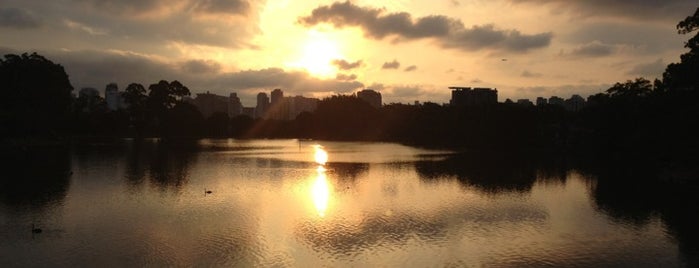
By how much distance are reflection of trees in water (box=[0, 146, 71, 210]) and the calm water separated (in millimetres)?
199

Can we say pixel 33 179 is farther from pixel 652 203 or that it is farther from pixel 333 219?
pixel 652 203

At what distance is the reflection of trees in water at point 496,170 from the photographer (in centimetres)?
5016

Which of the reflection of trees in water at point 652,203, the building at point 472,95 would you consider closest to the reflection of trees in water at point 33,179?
the reflection of trees in water at point 652,203

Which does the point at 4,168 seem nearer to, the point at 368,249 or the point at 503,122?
the point at 368,249

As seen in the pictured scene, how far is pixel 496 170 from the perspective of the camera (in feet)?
203

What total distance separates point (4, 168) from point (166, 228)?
3692 centimetres

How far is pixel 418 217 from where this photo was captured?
33.9 m

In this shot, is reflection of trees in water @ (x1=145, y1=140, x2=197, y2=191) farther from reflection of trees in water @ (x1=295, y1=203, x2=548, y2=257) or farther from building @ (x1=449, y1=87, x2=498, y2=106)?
building @ (x1=449, y1=87, x2=498, y2=106)

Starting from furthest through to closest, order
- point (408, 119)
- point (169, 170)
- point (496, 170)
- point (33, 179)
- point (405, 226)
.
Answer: point (408, 119) < point (496, 170) < point (169, 170) < point (33, 179) < point (405, 226)

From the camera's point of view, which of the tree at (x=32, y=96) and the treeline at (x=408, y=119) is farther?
the tree at (x=32, y=96)

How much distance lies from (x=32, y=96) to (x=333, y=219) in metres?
88.8

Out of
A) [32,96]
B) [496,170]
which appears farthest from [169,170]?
[32,96]

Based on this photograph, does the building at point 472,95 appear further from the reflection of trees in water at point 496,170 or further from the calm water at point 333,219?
the calm water at point 333,219

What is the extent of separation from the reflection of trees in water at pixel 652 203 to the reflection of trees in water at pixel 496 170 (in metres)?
6.23
